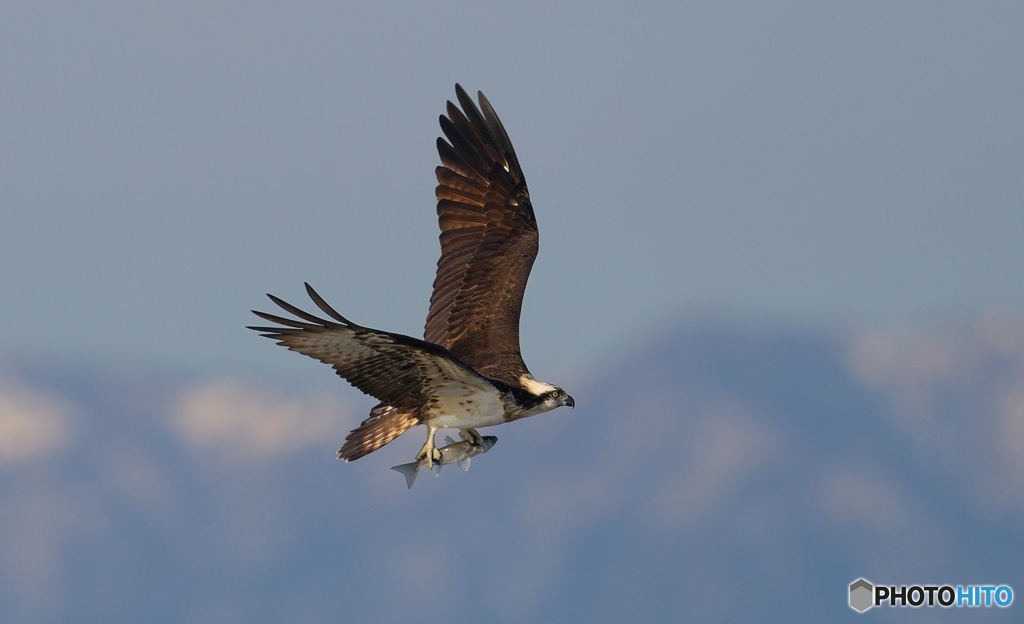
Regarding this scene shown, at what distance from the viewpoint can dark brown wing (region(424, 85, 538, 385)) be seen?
59.9ft

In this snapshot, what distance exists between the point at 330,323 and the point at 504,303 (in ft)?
14.5

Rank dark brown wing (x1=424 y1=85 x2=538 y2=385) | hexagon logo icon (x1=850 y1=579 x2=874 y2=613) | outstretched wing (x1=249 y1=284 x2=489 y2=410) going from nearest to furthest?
outstretched wing (x1=249 y1=284 x2=489 y2=410) < dark brown wing (x1=424 y1=85 x2=538 y2=385) < hexagon logo icon (x1=850 y1=579 x2=874 y2=613)

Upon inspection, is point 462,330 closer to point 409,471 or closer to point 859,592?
point 409,471

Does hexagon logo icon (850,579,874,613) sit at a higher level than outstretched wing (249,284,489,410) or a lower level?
lower

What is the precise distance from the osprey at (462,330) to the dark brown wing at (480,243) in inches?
0.4

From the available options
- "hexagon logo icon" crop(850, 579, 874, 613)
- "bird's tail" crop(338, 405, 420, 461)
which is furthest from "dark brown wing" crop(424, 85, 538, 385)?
"hexagon logo icon" crop(850, 579, 874, 613)

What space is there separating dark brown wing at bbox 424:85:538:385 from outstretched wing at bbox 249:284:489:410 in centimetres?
168

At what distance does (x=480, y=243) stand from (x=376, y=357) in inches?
176

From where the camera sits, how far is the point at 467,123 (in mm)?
20109

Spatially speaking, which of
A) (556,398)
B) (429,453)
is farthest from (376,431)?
(556,398)

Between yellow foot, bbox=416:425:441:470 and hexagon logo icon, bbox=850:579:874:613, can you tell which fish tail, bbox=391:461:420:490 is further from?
hexagon logo icon, bbox=850:579:874:613

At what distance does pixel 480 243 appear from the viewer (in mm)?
19453

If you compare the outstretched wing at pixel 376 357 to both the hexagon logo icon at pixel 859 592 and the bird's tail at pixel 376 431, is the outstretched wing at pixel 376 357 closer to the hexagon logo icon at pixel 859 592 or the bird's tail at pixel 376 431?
the bird's tail at pixel 376 431

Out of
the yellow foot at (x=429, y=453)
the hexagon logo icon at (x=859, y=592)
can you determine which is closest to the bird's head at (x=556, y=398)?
the yellow foot at (x=429, y=453)
